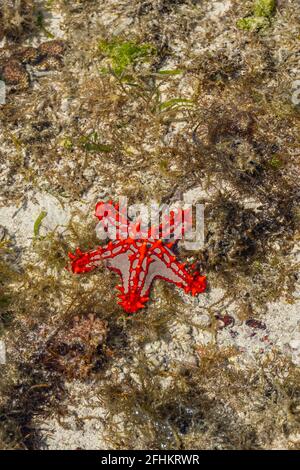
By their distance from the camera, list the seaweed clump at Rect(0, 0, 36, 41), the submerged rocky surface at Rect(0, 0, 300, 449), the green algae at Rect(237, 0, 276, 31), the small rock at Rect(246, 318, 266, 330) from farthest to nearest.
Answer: the seaweed clump at Rect(0, 0, 36, 41)
the green algae at Rect(237, 0, 276, 31)
the small rock at Rect(246, 318, 266, 330)
the submerged rocky surface at Rect(0, 0, 300, 449)

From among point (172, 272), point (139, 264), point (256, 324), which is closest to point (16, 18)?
point (139, 264)

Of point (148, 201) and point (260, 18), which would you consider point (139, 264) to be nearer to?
point (148, 201)

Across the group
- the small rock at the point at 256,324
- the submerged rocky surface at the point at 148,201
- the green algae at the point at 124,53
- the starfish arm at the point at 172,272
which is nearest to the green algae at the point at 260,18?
the submerged rocky surface at the point at 148,201

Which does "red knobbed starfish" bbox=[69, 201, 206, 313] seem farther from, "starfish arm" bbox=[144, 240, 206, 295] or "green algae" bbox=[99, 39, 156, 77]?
"green algae" bbox=[99, 39, 156, 77]

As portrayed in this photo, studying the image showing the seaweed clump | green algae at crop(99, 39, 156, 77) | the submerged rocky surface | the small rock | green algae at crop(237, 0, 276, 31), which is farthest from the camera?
the seaweed clump

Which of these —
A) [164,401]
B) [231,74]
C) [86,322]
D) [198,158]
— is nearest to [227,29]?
[231,74]

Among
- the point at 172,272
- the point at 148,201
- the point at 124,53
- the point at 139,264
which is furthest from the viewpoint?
the point at 124,53

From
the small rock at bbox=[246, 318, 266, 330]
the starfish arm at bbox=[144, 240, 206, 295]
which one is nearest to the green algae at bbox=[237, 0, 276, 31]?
the starfish arm at bbox=[144, 240, 206, 295]

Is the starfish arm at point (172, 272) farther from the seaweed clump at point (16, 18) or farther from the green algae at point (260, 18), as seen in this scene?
the seaweed clump at point (16, 18)
